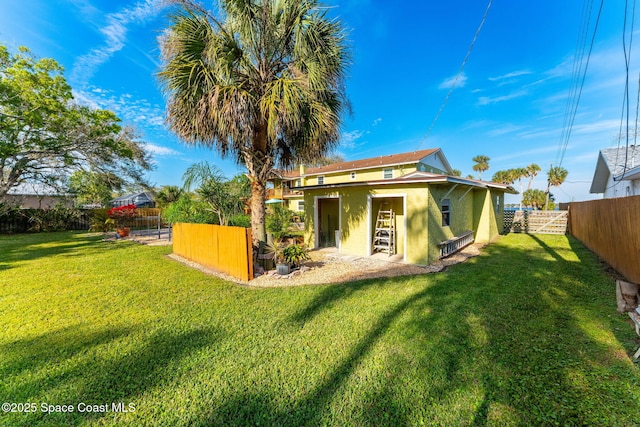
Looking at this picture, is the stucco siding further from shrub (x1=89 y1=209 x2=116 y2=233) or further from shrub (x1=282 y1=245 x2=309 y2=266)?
shrub (x1=89 y1=209 x2=116 y2=233)

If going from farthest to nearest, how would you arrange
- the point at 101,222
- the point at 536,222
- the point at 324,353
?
the point at 101,222, the point at 536,222, the point at 324,353

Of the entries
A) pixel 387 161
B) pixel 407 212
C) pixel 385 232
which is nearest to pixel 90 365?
pixel 407 212

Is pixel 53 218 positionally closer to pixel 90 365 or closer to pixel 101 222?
pixel 101 222

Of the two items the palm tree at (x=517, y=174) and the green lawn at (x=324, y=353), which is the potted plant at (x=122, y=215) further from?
the palm tree at (x=517, y=174)

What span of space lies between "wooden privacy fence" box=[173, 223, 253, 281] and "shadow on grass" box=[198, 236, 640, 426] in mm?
2247

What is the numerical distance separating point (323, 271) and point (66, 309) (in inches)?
210

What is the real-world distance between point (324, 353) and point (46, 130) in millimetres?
16994

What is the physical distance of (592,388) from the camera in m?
2.36

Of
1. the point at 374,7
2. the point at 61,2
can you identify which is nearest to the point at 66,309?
the point at 61,2

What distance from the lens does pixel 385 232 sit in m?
9.40

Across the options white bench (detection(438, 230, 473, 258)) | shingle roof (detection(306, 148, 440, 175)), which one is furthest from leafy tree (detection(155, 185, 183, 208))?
white bench (detection(438, 230, 473, 258))

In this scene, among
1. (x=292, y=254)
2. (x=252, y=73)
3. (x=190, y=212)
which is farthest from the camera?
(x=190, y=212)

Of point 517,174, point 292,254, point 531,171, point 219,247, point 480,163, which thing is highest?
point 480,163

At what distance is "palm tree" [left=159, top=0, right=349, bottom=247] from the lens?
18.7 feet
